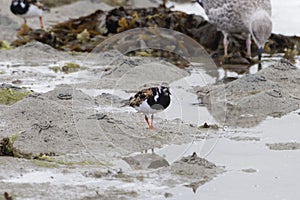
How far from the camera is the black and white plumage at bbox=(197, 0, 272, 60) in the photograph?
1143 cm

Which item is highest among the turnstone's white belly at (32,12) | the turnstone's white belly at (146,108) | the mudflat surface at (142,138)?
the turnstone's white belly at (32,12)

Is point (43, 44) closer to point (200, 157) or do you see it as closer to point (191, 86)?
point (191, 86)

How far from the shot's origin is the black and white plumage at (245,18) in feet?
37.5

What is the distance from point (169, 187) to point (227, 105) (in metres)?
2.99

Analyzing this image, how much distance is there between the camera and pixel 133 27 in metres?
12.9

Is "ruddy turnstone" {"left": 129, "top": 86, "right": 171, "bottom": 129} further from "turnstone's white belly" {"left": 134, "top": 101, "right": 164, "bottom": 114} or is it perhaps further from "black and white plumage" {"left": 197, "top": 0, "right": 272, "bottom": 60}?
"black and white plumage" {"left": 197, "top": 0, "right": 272, "bottom": 60}

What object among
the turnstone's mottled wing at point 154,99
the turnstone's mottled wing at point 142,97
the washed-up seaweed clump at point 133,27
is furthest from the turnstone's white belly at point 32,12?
the turnstone's mottled wing at point 154,99

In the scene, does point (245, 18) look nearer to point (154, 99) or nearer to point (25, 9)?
point (25, 9)

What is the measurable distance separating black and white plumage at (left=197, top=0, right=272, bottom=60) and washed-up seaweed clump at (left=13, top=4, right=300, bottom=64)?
40 cm

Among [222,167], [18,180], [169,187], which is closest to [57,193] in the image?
[18,180]

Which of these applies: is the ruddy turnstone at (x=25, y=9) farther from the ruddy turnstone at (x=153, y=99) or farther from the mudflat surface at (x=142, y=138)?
the ruddy turnstone at (x=153, y=99)

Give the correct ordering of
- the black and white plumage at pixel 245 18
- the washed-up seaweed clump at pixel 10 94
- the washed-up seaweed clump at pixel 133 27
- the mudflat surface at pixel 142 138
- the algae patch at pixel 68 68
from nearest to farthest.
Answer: the mudflat surface at pixel 142 138 → the washed-up seaweed clump at pixel 10 94 → the algae patch at pixel 68 68 → the black and white plumage at pixel 245 18 → the washed-up seaweed clump at pixel 133 27

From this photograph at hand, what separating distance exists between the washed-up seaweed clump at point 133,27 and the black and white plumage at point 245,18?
0.40m

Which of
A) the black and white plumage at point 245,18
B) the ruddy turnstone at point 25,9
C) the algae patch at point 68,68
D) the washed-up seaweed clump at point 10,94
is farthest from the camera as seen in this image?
the ruddy turnstone at point 25,9
